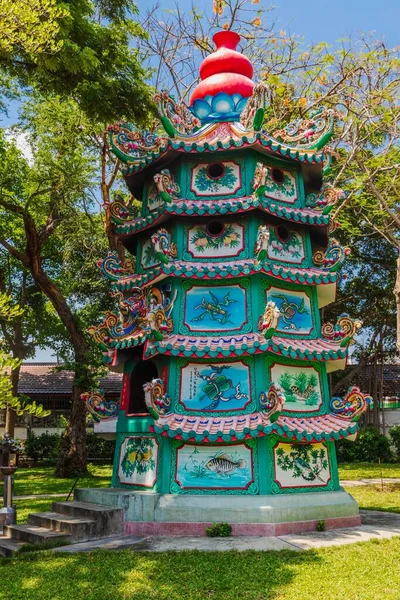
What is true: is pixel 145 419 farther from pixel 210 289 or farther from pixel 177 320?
pixel 210 289

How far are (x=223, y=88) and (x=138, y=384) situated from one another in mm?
6920

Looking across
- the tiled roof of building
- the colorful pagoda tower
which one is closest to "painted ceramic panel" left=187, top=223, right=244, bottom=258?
the colorful pagoda tower

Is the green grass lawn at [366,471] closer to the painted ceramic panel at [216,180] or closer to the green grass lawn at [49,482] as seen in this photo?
the green grass lawn at [49,482]

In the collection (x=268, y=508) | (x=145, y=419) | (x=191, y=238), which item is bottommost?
(x=268, y=508)

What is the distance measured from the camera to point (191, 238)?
38.6ft

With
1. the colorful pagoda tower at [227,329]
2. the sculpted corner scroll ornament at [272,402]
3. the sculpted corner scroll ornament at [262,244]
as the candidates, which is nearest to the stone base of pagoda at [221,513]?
the colorful pagoda tower at [227,329]

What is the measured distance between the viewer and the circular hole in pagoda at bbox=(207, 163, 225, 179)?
12.1 m

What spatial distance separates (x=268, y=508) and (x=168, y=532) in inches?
67.9

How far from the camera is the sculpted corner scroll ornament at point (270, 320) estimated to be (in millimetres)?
10102

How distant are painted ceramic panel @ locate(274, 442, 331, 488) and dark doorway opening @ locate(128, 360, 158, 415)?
3.16 m

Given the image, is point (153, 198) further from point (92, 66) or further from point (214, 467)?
point (214, 467)

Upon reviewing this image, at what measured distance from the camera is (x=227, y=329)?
10.9m

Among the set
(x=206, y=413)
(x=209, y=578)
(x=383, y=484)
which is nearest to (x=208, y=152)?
(x=206, y=413)

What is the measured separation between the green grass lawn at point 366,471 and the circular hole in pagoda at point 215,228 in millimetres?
12765
